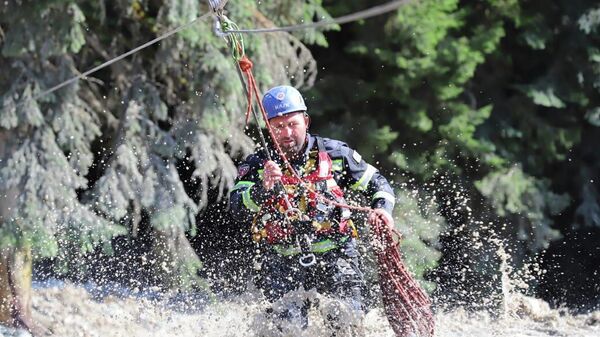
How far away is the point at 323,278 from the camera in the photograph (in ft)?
20.9

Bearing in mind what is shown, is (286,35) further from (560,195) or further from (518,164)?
(560,195)

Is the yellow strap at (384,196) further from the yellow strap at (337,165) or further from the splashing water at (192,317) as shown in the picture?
the splashing water at (192,317)

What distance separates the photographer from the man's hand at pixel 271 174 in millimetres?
5828

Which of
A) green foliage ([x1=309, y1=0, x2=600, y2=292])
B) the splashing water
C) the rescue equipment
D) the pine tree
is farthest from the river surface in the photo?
green foliage ([x1=309, y1=0, x2=600, y2=292])

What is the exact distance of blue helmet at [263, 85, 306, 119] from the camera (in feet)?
20.0

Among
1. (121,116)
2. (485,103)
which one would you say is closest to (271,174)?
(121,116)

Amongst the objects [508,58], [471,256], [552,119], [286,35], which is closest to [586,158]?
[552,119]

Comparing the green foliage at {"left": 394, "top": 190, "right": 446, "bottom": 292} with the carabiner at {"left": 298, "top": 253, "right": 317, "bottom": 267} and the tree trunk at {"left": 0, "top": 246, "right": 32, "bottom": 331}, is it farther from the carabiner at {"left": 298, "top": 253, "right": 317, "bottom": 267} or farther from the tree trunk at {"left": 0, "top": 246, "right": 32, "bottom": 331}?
the carabiner at {"left": 298, "top": 253, "right": 317, "bottom": 267}

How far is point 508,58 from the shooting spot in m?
13.8

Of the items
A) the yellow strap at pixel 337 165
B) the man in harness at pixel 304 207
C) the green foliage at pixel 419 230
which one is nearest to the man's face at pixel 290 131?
the man in harness at pixel 304 207

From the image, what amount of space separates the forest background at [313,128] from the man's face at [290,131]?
10.1ft

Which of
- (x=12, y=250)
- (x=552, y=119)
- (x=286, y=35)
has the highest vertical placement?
(x=552, y=119)

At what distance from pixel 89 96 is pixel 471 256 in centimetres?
515

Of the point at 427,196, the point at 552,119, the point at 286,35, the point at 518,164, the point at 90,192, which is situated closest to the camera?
the point at 90,192
